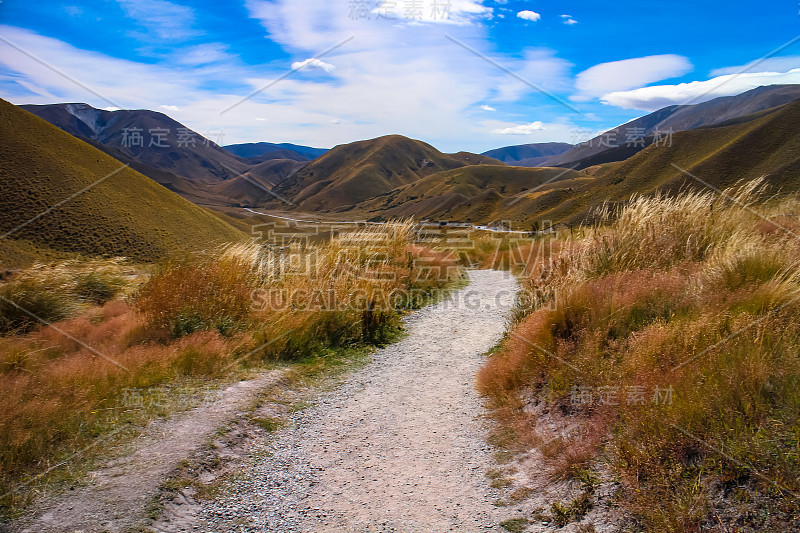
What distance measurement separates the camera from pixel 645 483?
2826 millimetres

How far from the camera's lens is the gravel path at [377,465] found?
3166 millimetres

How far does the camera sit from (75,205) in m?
33.1

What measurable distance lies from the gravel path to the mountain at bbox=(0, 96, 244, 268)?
2679cm

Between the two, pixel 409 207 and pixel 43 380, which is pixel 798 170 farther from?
pixel 409 207

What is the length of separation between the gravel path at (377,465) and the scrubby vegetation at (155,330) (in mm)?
1311

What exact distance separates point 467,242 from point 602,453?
20789 millimetres

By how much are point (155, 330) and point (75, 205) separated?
34635 mm

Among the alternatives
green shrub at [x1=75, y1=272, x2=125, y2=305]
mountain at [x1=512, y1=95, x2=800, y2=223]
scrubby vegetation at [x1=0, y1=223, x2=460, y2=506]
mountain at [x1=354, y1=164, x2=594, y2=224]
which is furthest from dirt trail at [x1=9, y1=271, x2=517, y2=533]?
mountain at [x1=354, y1=164, x2=594, y2=224]

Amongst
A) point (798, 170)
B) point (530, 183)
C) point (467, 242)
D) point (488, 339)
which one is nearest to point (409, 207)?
point (530, 183)

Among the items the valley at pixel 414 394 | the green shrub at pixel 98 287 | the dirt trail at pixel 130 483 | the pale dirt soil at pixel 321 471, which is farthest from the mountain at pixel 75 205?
the dirt trail at pixel 130 483

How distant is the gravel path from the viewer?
10.4ft

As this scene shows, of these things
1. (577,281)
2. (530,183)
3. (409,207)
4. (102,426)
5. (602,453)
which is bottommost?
(102,426)

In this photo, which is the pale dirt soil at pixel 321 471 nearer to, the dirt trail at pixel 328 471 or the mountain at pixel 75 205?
the dirt trail at pixel 328 471

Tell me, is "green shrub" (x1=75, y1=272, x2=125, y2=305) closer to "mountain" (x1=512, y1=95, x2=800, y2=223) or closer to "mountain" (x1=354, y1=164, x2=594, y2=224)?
"mountain" (x1=512, y1=95, x2=800, y2=223)
